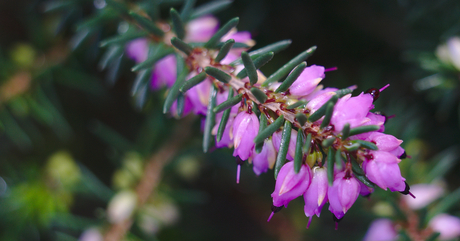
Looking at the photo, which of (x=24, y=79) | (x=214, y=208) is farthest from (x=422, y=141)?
(x=24, y=79)

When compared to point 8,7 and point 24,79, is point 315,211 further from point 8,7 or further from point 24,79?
point 8,7

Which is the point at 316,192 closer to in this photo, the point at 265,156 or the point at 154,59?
the point at 265,156

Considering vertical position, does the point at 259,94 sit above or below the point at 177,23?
below

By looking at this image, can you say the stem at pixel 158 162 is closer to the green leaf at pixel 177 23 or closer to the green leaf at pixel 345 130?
the green leaf at pixel 177 23

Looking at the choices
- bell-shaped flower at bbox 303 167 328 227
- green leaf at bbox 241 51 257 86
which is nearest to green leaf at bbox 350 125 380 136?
bell-shaped flower at bbox 303 167 328 227

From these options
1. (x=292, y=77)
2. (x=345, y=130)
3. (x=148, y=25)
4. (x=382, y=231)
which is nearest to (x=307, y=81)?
(x=292, y=77)
